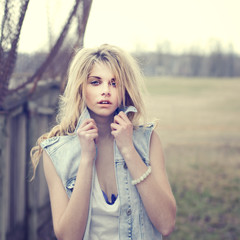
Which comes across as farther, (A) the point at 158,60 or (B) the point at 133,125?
(A) the point at 158,60

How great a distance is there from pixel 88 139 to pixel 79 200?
0.28m

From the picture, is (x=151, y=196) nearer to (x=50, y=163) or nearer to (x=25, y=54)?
(x=50, y=163)

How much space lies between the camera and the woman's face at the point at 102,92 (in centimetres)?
176

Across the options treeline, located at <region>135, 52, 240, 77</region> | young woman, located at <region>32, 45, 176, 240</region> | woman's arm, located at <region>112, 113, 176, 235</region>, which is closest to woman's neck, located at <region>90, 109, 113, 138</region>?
young woman, located at <region>32, 45, 176, 240</region>

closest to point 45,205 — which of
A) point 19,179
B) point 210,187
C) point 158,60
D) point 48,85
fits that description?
point 19,179

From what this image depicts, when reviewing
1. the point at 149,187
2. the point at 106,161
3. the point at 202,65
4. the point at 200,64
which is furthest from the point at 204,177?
the point at 202,65

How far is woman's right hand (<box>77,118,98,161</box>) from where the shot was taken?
1.70 metres

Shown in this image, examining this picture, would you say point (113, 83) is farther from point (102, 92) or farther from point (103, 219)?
point (103, 219)

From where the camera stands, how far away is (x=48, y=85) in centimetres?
401

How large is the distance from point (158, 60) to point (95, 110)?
4556 centimetres

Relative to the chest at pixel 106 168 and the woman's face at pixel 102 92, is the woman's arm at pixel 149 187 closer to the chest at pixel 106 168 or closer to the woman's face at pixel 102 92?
the woman's face at pixel 102 92

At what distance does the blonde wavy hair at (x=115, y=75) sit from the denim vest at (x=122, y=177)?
71 millimetres

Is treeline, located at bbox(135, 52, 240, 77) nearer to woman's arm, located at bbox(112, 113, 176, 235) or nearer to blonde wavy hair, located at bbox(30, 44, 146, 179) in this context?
blonde wavy hair, located at bbox(30, 44, 146, 179)

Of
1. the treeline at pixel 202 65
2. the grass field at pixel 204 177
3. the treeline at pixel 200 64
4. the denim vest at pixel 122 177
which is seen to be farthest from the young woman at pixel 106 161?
the treeline at pixel 202 65
